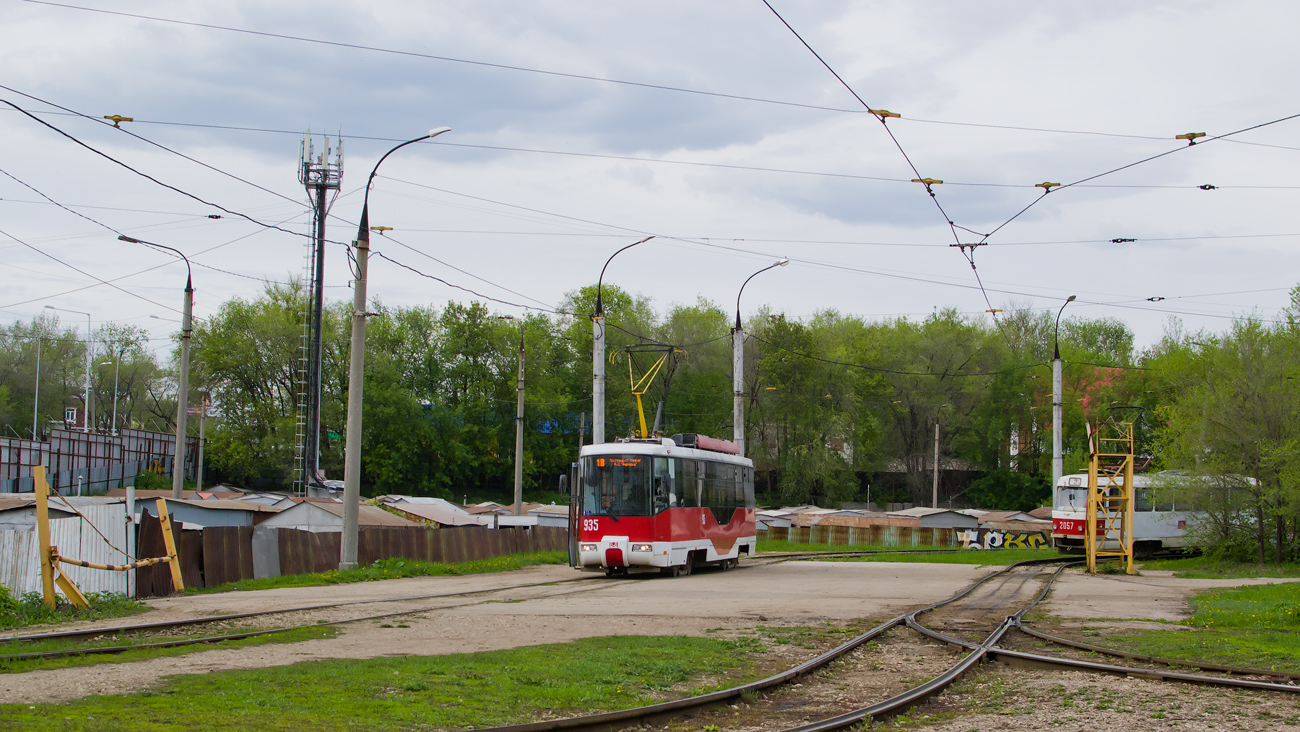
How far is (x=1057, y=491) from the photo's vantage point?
4222 cm

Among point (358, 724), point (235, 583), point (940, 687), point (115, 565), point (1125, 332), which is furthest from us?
point (1125, 332)

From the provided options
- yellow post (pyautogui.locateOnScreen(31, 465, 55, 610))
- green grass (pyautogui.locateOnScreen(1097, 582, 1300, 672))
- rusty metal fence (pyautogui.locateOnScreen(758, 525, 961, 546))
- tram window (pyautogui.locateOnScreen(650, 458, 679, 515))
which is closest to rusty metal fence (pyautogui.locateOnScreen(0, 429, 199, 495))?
rusty metal fence (pyautogui.locateOnScreen(758, 525, 961, 546))

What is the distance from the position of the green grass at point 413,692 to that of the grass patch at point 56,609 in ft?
17.1

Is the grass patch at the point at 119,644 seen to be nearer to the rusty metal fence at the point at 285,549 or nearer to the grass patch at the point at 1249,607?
the rusty metal fence at the point at 285,549

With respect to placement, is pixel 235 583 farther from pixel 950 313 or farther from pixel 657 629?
pixel 950 313

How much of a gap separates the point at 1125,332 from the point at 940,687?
94.8 meters

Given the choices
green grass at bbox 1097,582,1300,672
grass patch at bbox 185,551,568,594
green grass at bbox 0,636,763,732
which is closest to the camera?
green grass at bbox 0,636,763,732

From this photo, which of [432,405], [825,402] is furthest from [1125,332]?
[432,405]

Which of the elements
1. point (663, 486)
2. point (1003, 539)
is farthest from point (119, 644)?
point (1003, 539)

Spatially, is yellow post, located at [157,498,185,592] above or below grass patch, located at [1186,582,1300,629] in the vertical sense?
above

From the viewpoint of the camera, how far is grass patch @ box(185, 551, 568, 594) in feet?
68.2

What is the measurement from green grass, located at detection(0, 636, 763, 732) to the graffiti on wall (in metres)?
43.3

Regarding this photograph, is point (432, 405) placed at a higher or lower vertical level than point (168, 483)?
higher

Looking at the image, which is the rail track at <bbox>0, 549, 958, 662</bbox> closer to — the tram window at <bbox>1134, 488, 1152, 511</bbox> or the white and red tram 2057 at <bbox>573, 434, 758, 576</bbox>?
the white and red tram 2057 at <bbox>573, 434, 758, 576</bbox>
